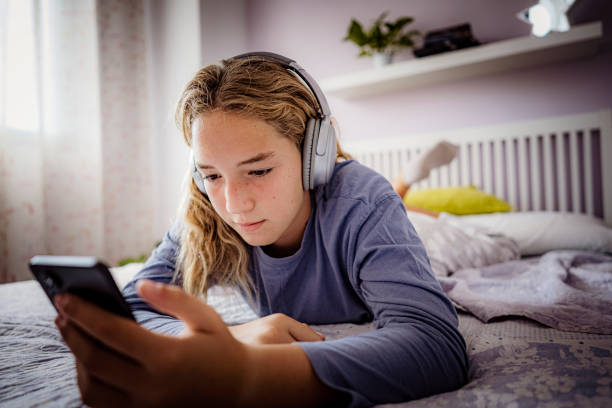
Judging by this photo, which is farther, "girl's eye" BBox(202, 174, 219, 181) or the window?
the window

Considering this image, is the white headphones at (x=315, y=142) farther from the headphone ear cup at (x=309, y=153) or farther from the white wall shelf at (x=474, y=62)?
the white wall shelf at (x=474, y=62)

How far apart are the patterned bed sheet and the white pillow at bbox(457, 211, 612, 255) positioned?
2.78 ft

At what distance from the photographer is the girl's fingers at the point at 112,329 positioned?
0.32 metres

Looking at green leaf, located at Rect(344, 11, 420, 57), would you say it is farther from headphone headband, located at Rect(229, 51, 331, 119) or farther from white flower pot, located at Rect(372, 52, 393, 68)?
headphone headband, located at Rect(229, 51, 331, 119)

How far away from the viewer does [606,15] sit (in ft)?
6.11

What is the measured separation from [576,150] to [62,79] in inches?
106

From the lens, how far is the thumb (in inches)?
12.7

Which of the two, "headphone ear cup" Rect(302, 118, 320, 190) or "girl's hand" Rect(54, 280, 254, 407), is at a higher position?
"headphone ear cup" Rect(302, 118, 320, 190)

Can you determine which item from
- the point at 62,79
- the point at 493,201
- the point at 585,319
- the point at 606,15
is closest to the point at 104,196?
the point at 62,79

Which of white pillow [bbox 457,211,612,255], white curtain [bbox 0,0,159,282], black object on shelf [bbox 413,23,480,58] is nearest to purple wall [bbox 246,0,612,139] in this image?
black object on shelf [bbox 413,23,480,58]

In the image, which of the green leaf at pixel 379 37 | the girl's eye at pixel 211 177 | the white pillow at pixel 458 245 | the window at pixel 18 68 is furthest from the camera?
the green leaf at pixel 379 37

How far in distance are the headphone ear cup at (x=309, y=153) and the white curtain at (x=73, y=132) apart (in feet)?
5.63

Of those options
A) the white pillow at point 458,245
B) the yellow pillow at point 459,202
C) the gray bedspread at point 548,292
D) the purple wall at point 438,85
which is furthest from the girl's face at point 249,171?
the purple wall at point 438,85

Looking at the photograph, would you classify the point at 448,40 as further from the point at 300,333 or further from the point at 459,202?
the point at 300,333
